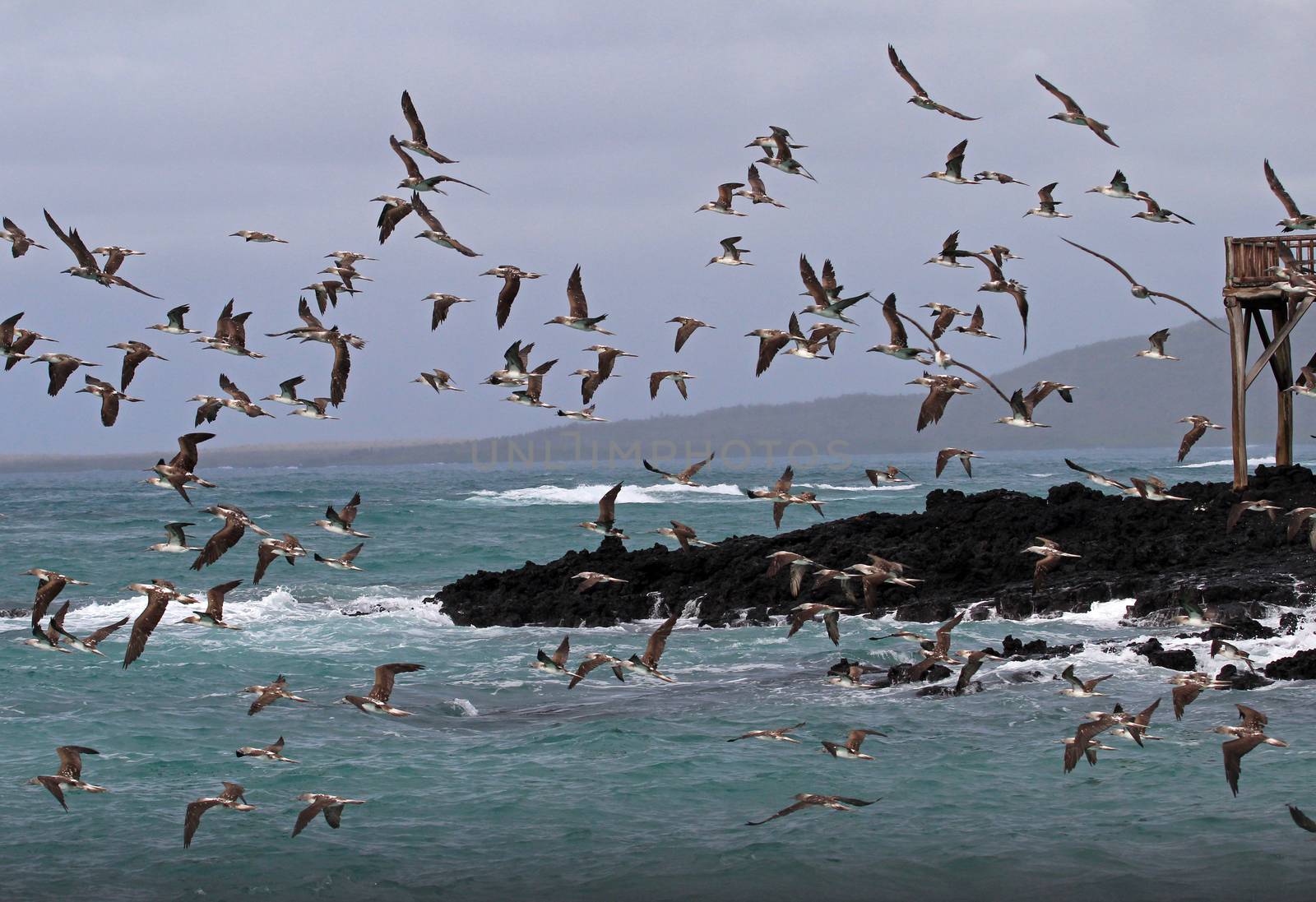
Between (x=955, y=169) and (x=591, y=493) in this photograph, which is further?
(x=591, y=493)

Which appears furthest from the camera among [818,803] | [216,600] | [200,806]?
[216,600]

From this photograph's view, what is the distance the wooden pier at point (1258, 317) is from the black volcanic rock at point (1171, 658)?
9.22 m

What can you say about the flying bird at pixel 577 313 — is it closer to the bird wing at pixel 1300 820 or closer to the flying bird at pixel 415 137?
the flying bird at pixel 415 137

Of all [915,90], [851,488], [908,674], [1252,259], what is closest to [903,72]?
[915,90]

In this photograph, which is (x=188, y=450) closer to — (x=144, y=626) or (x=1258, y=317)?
(x=144, y=626)

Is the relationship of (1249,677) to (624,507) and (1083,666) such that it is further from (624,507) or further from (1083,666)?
(624,507)

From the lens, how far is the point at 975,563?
106 ft

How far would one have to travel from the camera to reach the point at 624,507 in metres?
79.6

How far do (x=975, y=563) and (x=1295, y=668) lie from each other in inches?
384

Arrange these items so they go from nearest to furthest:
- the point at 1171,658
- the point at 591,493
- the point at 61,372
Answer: the point at 61,372 → the point at 1171,658 → the point at 591,493

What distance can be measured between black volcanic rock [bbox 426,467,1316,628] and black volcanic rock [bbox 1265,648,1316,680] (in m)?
4.18

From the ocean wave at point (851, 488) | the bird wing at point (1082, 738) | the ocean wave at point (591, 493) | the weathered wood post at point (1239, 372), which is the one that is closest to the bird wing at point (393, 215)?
the bird wing at point (1082, 738)

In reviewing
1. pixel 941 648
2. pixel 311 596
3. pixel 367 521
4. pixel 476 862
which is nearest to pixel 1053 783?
pixel 941 648

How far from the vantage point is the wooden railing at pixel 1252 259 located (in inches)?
1302
